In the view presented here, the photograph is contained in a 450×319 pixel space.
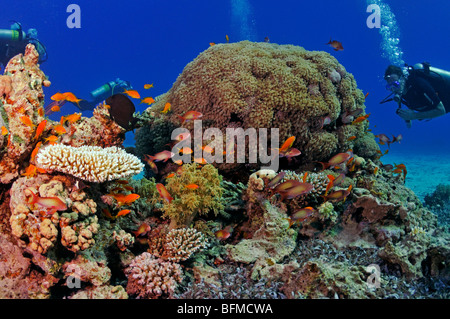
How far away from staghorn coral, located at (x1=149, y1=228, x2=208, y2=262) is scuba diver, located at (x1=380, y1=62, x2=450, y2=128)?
8.22 meters

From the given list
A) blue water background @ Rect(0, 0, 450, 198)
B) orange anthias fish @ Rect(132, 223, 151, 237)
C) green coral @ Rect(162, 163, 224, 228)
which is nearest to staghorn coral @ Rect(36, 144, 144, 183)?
orange anthias fish @ Rect(132, 223, 151, 237)

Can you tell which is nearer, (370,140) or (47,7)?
(370,140)

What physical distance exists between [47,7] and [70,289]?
414 ft

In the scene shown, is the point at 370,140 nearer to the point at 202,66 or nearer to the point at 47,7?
the point at 202,66

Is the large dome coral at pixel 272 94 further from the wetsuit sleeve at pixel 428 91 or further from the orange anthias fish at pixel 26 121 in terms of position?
the wetsuit sleeve at pixel 428 91

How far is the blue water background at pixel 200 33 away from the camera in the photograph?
8900cm

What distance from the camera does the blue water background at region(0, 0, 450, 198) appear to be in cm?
8900

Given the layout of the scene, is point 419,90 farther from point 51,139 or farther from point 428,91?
point 51,139

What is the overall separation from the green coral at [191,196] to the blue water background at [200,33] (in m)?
89.1

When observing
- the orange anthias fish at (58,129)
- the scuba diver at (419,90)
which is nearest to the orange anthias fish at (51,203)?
the orange anthias fish at (58,129)

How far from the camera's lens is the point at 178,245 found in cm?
342

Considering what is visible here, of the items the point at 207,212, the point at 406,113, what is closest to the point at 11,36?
the point at 207,212
